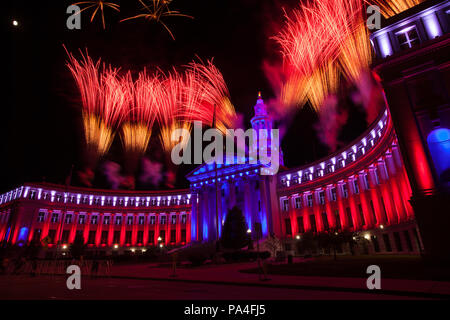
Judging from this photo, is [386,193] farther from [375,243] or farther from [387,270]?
[387,270]

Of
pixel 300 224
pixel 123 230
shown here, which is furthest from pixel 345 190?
pixel 123 230

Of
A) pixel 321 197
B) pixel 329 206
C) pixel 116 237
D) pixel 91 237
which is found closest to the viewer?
pixel 329 206

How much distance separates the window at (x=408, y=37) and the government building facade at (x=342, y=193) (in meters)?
0.07

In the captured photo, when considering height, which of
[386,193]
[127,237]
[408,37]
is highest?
[408,37]

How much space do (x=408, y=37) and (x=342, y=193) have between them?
1345 inches

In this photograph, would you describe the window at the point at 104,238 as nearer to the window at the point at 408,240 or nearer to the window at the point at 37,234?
the window at the point at 37,234

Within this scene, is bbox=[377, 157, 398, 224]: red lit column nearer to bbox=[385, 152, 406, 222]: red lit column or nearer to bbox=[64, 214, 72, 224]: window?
bbox=[385, 152, 406, 222]: red lit column

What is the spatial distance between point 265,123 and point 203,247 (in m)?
37.6

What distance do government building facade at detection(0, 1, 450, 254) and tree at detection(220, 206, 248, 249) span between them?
7.33 meters

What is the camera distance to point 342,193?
4994 cm

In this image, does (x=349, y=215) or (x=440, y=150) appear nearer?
(x=440, y=150)

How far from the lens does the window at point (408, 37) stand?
68.1 feet

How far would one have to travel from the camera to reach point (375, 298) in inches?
336

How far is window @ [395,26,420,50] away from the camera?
20766mm
